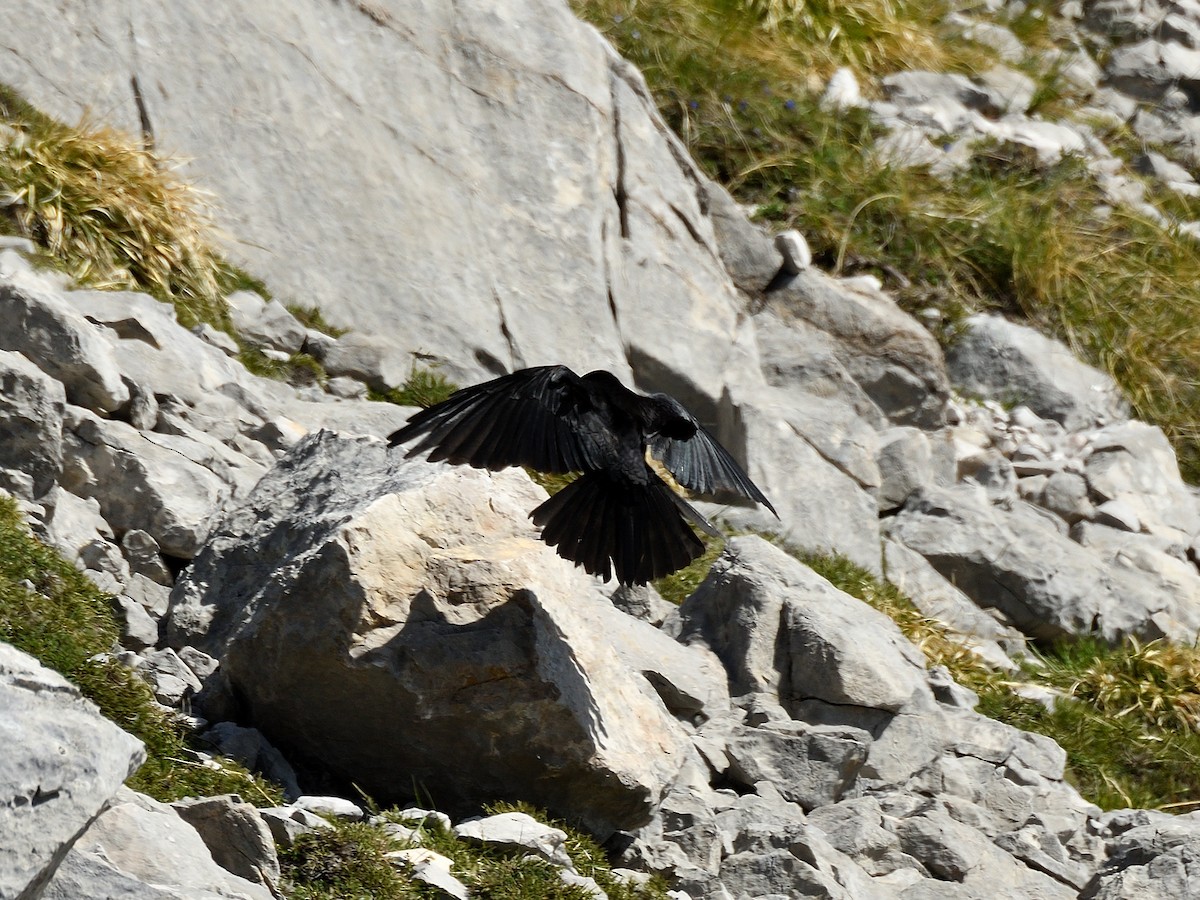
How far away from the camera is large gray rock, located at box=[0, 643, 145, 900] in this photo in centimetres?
255

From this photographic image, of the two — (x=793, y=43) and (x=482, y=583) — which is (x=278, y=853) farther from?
(x=793, y=43)

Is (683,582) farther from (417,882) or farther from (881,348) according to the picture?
(881,348)

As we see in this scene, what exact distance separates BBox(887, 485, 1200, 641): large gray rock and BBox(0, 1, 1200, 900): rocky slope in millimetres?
24

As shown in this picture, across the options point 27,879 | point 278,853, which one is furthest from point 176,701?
point 27,879

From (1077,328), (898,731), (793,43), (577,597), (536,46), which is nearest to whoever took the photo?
(577,597)

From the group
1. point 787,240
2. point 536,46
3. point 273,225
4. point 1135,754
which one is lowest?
point 1135,754

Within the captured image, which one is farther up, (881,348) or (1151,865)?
(881,348)

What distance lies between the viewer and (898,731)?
5.98 m

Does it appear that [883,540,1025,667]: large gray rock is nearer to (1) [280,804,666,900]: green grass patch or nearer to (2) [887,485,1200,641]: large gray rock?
(2) [887,485,1200,641]: large gray rock

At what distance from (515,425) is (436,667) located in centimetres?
87

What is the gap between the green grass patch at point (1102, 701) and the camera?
751 cm

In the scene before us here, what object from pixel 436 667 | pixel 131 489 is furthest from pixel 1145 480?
pixel 131 489

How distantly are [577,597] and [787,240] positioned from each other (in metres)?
5.70

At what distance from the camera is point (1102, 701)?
812 centimetres
